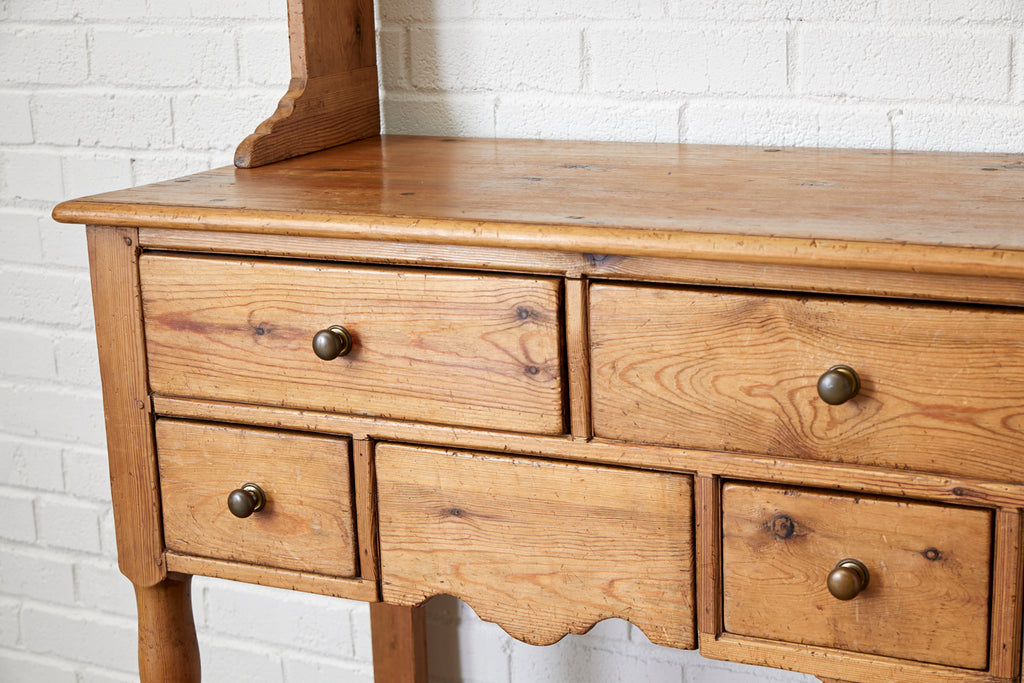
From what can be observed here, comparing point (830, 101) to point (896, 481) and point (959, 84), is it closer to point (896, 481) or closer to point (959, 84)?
point (959, 84)

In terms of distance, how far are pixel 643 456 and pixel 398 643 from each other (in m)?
0.84

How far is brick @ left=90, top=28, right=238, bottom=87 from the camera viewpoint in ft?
5.56

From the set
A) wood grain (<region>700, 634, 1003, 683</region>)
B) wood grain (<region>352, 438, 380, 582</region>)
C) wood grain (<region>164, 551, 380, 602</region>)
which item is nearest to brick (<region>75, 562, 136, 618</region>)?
wood grain (<region>164, 551, 380, 602</region>)

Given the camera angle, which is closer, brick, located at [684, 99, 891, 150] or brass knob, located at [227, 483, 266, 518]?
brass knob, located at [227, 483, 266, 518]

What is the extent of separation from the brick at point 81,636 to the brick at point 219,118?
2.79ft

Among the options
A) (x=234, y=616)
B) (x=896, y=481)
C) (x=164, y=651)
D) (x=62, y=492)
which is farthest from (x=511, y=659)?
(x=896, y=481)

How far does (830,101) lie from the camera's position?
54.1 inches

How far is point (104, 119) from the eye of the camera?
179cm

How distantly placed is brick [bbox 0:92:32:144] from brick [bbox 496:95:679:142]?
0.81 meters

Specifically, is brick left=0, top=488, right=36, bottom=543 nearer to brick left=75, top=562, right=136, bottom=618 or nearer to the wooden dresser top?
brick left=75, top=562, right=136, bottom=618

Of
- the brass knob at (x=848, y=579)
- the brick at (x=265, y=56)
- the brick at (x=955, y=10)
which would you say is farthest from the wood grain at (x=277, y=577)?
the brick at (x=955, y=10)

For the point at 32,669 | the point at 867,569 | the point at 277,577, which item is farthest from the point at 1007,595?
the point at 32,669

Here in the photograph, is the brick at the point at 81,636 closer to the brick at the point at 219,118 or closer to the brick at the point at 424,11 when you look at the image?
the brick at the point at 219,118

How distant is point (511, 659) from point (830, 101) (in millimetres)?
936
